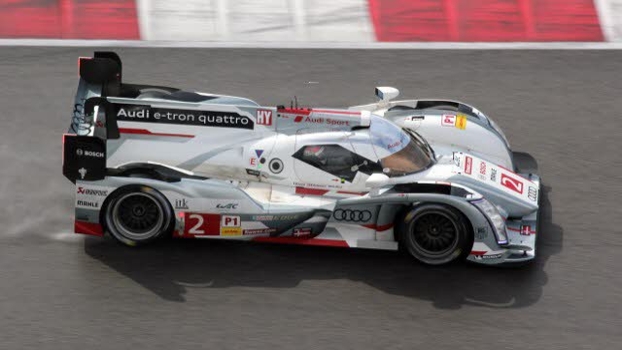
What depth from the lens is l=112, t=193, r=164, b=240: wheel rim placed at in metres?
12.1

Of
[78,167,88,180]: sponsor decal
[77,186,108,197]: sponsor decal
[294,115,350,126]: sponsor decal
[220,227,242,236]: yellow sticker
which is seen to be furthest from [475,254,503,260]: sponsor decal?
[78,167,88,180]: sponsor decal

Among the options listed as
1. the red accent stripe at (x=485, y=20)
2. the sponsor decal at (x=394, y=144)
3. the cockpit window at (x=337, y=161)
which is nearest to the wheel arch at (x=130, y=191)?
the cockpit window at (x=337, y=161)

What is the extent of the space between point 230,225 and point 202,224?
1.01 feet

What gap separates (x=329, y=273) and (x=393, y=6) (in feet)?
28.9

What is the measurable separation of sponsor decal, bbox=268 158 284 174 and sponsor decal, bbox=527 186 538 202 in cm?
288

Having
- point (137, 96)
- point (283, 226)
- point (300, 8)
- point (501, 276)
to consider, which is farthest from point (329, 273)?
point (300, 8)

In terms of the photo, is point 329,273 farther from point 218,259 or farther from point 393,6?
point 393,6

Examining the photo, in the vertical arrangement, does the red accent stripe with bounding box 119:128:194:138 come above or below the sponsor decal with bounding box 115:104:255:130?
below

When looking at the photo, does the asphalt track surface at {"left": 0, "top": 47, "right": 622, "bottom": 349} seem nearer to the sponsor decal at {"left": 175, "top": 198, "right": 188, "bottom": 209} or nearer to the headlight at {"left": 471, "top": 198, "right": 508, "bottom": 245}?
the headlight at {"left": 471, "top": 198, "right": 508, "bottom": 245}

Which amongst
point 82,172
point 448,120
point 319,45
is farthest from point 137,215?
point 319,45

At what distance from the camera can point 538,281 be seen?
11875 millimetres

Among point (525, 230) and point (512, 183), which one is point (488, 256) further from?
point (512, 183)

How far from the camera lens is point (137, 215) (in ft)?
40.1

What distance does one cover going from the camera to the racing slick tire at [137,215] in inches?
473
